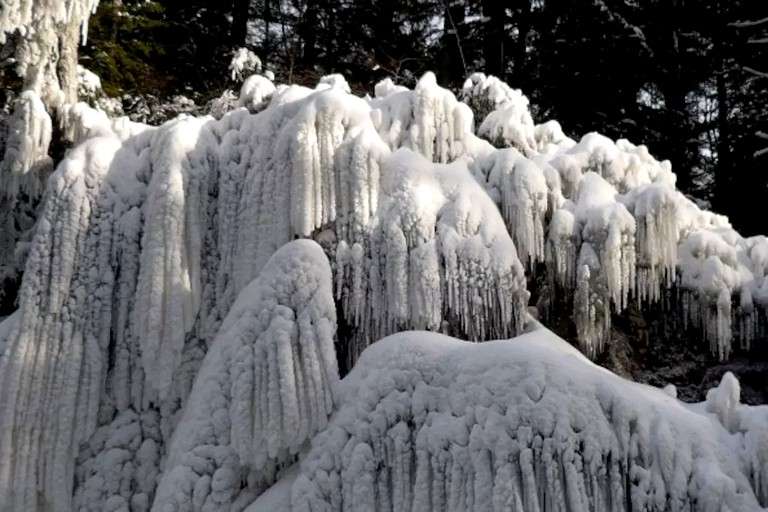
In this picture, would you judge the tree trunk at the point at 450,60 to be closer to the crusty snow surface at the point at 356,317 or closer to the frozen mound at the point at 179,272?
the crusty snow surface at the point at 356,317

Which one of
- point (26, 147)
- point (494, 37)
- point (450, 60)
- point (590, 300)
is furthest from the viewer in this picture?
point (494, 37)

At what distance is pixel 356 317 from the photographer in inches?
171

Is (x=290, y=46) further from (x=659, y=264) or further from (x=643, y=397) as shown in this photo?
(x=643, y=397)

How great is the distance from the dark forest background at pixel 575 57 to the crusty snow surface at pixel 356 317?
6125 millimetres

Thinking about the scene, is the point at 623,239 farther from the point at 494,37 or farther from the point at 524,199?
the point at 494,37

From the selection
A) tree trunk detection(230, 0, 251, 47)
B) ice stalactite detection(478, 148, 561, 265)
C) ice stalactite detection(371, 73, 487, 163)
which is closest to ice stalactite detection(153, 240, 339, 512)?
ice stalactite detection(371, 73, 487, 163)

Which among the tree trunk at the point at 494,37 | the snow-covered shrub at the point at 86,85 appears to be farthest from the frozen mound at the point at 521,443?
the tree trunk at the point at 494,37

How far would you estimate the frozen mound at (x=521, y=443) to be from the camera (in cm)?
271

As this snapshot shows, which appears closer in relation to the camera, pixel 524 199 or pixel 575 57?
pixel 524 199

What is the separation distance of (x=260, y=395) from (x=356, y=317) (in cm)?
102

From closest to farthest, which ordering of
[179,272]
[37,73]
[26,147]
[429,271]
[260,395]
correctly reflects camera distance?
[260,395] < [429,271] < [179,272] < [26,147] < [37,73]

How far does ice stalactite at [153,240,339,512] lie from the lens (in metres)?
3.40

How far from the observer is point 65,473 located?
4230 millimetres

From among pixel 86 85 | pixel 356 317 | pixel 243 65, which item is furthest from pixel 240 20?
pixel 356 317
